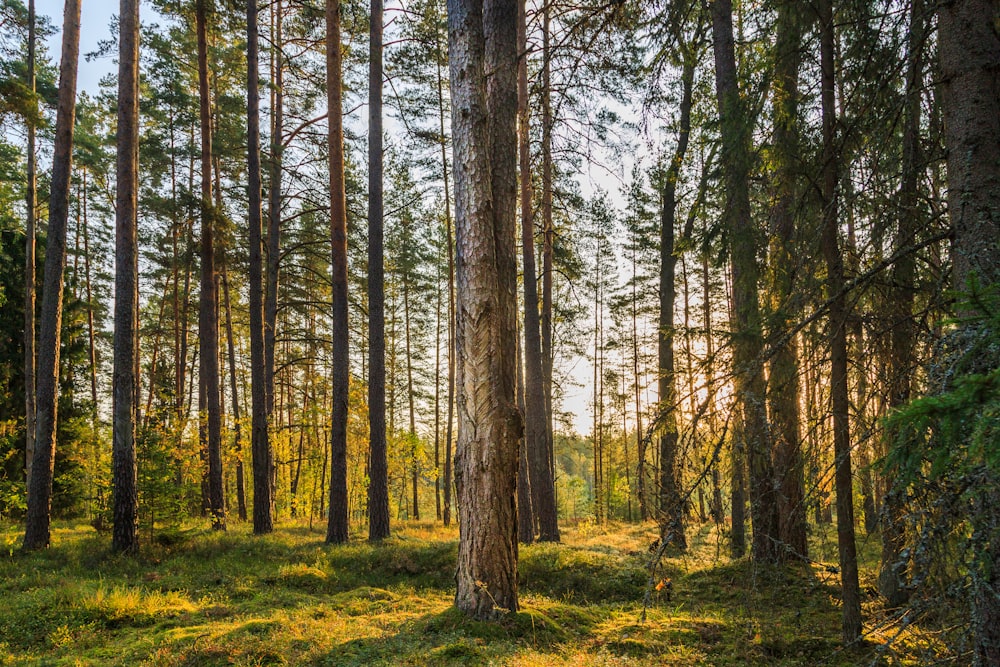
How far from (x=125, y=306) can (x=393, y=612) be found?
7134mm

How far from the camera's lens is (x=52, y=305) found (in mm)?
9305

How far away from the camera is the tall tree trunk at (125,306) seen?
8852 millimetres

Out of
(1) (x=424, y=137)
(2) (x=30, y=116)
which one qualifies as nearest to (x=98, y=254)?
(2) (x=30, y=116)

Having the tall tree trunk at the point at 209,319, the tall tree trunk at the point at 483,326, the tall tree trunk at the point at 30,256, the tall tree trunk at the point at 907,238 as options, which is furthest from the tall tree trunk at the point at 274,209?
the tall tree trunk at the point at 907,238

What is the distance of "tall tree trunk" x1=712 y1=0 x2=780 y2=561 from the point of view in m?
2.92

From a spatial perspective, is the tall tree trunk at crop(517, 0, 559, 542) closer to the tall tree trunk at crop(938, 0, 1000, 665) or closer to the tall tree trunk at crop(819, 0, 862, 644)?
the tall tree trunk at crop(819, 0, 862, 644)

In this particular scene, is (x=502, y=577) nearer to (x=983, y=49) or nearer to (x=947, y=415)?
(x=947, y=415)

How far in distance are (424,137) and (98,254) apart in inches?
626

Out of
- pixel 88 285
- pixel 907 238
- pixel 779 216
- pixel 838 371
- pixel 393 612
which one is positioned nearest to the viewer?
pixel 907 238

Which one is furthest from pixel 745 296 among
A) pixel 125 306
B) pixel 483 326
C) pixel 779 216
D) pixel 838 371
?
pixel 125 306

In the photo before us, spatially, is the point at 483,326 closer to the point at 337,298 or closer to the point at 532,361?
the point at 532,361

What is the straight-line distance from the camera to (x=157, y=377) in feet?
75.6

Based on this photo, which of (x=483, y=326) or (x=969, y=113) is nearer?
(x=969, y=113)

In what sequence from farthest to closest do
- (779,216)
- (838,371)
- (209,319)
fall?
(209,319) < (779,216) < (838,371)
